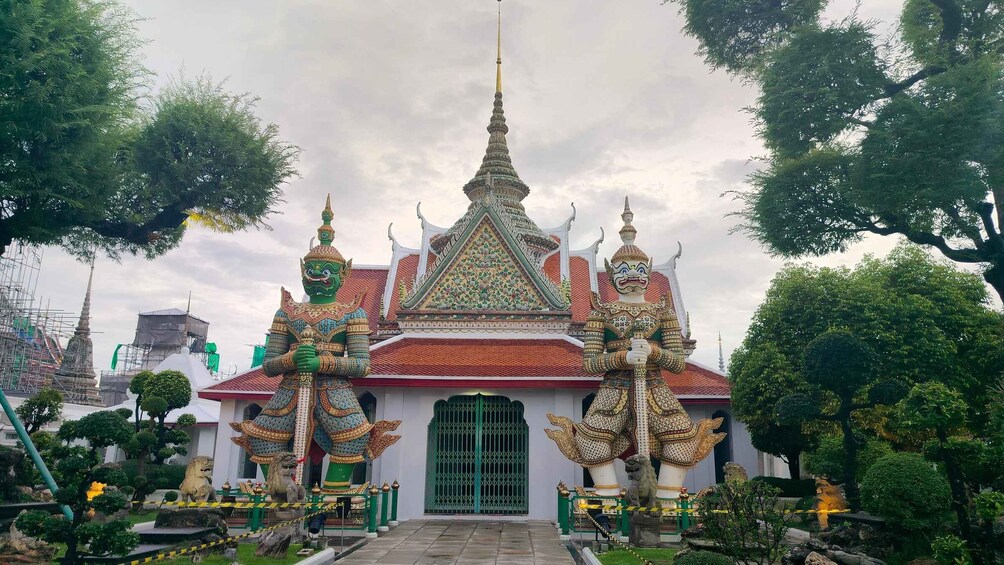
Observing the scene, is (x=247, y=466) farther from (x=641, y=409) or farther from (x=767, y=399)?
(x=767, y=399)

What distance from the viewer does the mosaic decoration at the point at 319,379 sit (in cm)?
1068

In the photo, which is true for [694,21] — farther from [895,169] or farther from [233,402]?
[233,402]

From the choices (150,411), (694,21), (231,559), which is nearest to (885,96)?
(694,21)

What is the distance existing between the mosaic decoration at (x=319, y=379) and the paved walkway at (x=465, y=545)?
1570mm

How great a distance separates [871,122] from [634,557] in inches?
300

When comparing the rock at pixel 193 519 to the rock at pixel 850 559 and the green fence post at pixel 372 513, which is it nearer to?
the green fence post at pixel 372 513

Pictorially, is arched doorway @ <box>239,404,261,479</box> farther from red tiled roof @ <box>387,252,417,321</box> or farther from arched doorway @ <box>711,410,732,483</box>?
arched doorway @ <box>711,410,732,483</box>

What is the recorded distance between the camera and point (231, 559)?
7.70 meters

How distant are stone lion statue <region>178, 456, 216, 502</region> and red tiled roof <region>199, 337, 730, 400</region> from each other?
3.01 meters

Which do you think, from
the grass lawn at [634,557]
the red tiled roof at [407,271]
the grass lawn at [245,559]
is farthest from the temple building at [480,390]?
the grass lawn at [245,559]

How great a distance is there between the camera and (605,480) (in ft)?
35.3

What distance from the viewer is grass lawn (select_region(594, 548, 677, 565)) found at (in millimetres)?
7758

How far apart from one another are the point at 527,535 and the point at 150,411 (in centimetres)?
1046

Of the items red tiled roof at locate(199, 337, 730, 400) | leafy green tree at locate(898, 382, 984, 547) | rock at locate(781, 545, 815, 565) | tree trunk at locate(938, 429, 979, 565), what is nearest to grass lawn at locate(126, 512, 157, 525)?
red tiled roof at locate(199, 337, 730, 400)
